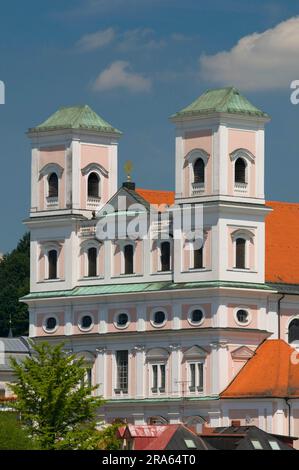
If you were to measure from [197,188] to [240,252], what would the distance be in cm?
361

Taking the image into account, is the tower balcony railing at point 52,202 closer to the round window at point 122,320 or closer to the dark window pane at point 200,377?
the round window at point 122,320

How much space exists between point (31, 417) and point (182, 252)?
1490 cm

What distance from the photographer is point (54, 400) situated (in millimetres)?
119375

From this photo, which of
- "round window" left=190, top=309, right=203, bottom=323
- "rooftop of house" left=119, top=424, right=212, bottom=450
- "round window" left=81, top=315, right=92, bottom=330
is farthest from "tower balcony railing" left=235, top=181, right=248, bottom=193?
"rooftop of house" left=119, top=424, right=212, bottom=450

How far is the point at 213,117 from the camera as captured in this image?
12975cm

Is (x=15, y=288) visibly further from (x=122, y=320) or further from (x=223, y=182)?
(x=223, y=182)

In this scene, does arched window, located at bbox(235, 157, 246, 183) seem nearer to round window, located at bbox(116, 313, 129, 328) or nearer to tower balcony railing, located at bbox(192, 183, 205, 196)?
tower balcony railing, located at bbox(192, 183, 205, 196)

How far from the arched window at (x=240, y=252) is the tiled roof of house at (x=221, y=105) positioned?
597 cm

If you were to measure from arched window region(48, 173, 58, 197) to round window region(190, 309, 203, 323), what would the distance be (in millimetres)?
11135

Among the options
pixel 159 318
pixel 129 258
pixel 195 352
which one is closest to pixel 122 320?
pixel 159 318

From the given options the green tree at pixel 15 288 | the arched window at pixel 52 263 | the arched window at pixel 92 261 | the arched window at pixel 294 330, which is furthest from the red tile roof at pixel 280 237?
the green tree at pixel 15 288
